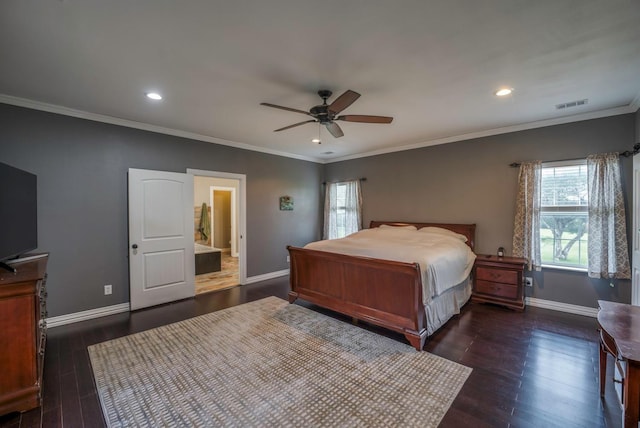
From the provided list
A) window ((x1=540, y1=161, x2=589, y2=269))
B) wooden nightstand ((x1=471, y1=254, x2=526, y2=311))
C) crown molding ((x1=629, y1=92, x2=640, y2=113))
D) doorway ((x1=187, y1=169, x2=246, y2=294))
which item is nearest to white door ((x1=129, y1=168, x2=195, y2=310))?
doorway ((x1=187, y1=169, x2=246, y2=294))

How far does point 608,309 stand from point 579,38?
2.01 meters

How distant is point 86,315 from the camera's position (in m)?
3.57

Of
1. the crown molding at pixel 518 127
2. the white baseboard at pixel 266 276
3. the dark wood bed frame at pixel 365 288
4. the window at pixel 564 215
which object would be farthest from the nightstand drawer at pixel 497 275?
the white baseboard at pixel 266 276

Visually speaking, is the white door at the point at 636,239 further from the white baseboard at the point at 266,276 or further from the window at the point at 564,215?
the white baseboard at the point at 266,276

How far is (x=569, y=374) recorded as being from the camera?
237cm

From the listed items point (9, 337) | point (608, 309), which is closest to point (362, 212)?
point (608, 309)

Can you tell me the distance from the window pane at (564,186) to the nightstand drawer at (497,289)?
4.36ft

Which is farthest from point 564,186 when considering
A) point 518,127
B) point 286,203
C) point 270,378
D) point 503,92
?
point 286,203

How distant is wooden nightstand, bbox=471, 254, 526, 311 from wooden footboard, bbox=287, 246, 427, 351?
1789mm

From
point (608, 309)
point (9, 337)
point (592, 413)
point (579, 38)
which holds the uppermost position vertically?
point (579, 38)

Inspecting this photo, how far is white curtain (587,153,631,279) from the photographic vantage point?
3383 millimetres

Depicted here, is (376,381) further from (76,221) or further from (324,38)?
(76,221)

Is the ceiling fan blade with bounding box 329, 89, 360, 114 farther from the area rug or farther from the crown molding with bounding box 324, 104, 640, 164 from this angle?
the crown molding with bounding box 324, 104, 640, 164

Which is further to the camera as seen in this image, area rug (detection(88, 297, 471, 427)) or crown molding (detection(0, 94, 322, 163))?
crown molding (detection(0, 94, 322, 163))
